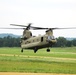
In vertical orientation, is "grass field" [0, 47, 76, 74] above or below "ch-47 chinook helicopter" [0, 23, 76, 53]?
below

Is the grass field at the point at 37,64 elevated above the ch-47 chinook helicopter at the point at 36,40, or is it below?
below

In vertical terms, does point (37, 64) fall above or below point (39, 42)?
below

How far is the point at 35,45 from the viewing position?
221ft

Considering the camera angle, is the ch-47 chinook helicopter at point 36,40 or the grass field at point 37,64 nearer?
the grass field at point 37,64

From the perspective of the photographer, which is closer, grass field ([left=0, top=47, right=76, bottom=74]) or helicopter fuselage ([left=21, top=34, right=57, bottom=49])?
grass field ([left=0, top=47, right=76, bottom=74])

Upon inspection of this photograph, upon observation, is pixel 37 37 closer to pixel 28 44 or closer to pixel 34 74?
pixel 28 44

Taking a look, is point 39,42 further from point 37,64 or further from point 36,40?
point 37,64

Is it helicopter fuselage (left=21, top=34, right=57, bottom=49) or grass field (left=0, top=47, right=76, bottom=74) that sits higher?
helicopter fuselage (left=21, top=34, right=57, bottom=49)

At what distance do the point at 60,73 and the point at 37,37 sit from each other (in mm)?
27182

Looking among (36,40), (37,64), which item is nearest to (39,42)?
(36,40)

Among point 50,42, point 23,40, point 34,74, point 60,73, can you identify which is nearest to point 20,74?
point 34,74

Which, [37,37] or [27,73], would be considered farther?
[37,37]

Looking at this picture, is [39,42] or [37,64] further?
[39,42]

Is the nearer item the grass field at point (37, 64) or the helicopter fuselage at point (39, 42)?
the grass field at point (37, 64)
